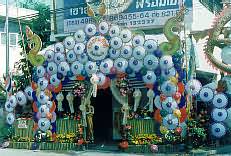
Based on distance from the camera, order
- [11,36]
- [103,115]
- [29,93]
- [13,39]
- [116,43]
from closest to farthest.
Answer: [116,43], [29,93], [103,115], [11,36], [13,39]

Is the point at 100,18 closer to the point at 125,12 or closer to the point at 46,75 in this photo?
the point at 125,12

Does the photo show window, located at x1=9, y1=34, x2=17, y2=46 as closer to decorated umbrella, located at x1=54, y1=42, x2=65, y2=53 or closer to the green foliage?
decorated umbrella, located at x1=54, y1=42, x2=65, y2=53

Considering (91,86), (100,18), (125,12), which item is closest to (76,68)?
(91,86)

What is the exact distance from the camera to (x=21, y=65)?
2370cm

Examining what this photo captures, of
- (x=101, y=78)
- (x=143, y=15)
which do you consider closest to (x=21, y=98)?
(x=101, y=78)

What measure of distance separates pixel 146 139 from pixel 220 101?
3068 mm

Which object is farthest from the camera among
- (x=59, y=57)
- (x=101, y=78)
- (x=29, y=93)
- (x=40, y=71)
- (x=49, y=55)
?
(x=29, y=93)

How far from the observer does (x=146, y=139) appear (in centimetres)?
1697

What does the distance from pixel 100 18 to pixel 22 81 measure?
6.45 metres

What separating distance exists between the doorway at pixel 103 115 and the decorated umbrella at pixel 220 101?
5.27m

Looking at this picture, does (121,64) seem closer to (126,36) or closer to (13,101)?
(126,36)

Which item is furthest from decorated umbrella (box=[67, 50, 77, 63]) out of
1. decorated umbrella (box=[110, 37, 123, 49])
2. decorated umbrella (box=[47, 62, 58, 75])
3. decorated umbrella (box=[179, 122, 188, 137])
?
decorated umbrella (box=[179, 122, 188, 137])

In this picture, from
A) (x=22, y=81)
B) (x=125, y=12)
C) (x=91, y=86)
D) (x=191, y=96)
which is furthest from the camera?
(x=22, y=81)

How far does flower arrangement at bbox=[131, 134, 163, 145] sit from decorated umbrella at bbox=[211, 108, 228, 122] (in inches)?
85.2
